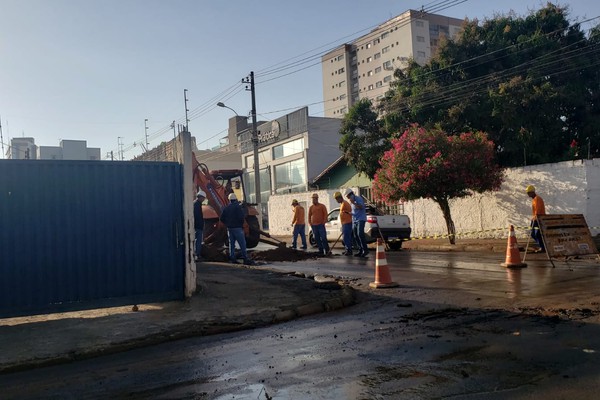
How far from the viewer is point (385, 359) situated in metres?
4.96

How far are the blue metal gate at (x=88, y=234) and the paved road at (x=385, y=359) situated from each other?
6.59 ft

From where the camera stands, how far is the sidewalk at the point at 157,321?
5824 mm

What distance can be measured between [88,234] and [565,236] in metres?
9.60

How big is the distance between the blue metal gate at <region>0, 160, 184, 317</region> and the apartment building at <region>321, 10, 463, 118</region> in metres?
64.0

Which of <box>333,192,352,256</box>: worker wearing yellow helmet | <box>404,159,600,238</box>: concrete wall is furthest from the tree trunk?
<box>333,192,352,256</box>: worker wearing yellow helmet

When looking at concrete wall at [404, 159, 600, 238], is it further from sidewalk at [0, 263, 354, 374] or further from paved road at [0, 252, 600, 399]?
sidewalk at [0, 263, 354, 374]

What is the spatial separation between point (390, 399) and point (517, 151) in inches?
744

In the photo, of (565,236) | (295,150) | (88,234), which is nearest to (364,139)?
(565,236)

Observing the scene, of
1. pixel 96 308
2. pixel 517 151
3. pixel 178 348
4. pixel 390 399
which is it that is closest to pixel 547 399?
pixel 390 399

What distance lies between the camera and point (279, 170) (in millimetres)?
44812

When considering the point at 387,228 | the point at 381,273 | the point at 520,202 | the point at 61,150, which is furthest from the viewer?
the point at 61,150

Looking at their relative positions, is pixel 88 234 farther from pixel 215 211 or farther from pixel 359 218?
pixel 215 211

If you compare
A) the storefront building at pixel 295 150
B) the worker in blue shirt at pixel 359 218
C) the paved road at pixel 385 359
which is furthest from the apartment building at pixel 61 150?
the paved road at pixel 385 359

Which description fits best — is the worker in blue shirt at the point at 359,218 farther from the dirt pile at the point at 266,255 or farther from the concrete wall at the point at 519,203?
the concrete wall at the point at 519,203
